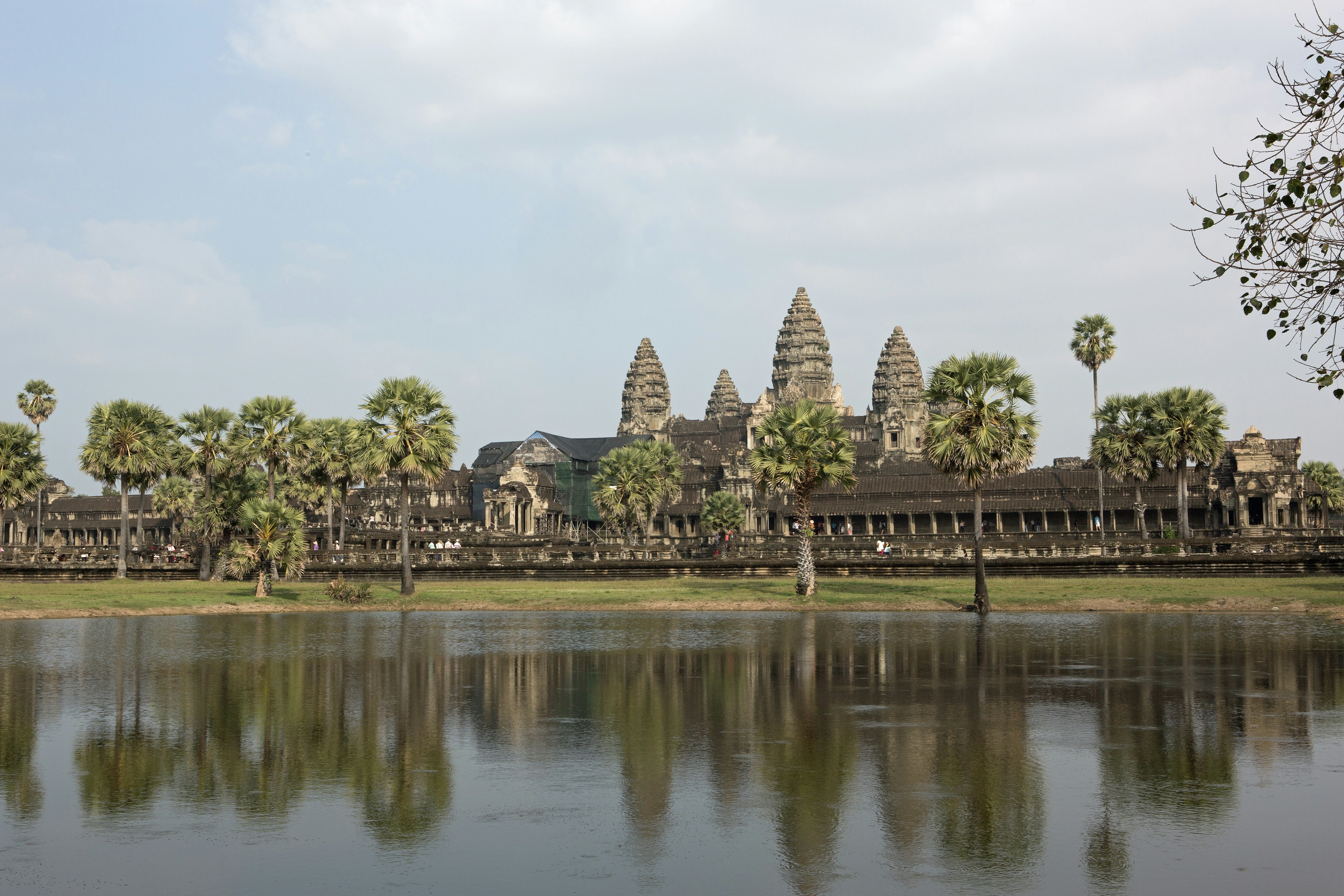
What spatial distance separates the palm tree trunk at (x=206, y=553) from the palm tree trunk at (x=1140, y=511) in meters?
48.0

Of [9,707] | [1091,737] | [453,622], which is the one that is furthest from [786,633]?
[9,707]

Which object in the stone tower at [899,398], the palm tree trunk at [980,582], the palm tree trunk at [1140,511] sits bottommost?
the palm tree trunk at [980,582]

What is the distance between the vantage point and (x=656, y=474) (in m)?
81.4

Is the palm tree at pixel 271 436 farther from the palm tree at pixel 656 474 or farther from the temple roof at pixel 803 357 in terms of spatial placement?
the temple roof at pixel 803 357

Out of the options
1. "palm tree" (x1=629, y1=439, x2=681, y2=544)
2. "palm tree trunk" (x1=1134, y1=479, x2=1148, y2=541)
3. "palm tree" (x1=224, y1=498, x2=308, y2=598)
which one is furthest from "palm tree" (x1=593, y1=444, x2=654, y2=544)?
"palm tree trunk" (x1=1134, y1=479, x2=1148, y2=541)

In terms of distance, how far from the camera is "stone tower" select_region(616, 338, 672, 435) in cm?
19188

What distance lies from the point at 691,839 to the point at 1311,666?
17.5 m

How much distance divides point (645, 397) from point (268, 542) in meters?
146

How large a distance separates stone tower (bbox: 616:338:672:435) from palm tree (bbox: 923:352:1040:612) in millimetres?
149764

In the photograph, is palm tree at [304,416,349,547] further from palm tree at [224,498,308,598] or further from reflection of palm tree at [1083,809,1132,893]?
reflection of palm tree at [1083,809,1132,893]

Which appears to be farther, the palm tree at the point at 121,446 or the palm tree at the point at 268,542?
the palm tree at the point at 121,446

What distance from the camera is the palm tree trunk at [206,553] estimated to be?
60234 millimetres

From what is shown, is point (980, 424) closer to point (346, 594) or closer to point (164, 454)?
point (346, 594)

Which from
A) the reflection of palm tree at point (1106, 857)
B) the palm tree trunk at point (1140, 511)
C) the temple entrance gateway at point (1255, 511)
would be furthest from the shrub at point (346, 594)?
the temple entrance gateway at point (1255, 511)
